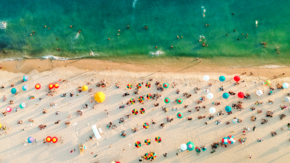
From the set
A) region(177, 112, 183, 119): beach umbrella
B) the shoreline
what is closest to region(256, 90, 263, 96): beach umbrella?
the shoreline

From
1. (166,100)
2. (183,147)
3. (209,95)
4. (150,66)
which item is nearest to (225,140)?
(183,147)

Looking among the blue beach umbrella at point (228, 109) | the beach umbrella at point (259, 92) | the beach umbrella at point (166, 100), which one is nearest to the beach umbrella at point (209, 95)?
the blue beach umbrella at point (228, 109)

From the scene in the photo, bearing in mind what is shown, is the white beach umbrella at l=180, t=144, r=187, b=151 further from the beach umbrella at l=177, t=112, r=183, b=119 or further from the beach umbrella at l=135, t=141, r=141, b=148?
the beach umbrella at l=135, t=141, r=141, b=148

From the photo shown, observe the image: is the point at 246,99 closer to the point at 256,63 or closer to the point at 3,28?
the point at 256,63

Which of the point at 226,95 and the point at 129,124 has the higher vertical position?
the point at 226,95

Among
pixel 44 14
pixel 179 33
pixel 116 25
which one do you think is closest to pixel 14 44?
pixel 44 14

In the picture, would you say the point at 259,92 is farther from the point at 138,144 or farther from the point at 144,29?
the point at 144,29

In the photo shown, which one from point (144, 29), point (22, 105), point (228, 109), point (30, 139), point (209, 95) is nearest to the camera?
point (228, 109)
